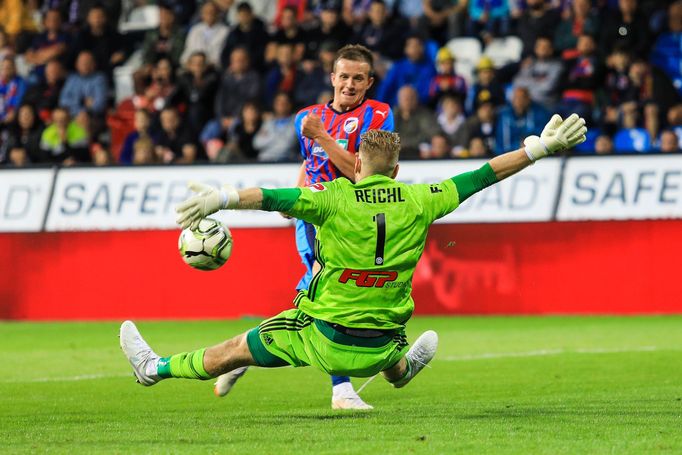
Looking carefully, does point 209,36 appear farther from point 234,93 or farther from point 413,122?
point 413,122

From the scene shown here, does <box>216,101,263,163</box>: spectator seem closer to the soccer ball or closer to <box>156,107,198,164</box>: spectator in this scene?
<box>156,107,198,164</box>: spectator

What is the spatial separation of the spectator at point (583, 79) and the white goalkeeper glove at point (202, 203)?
12.2m

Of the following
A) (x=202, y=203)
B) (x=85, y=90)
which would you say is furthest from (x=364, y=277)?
(x=85, y=90)

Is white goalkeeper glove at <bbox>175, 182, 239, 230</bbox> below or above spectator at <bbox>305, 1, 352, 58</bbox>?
above

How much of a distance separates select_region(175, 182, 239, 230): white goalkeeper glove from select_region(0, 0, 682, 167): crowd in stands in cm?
Answer: 987

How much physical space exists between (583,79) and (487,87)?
1311mm

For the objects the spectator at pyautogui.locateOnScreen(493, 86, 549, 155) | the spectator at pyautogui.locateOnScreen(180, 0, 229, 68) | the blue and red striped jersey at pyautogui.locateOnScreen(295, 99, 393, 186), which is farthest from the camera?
the spectator at pyautogui.locateOnScreen(180, 0, 229, 68)

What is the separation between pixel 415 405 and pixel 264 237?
8402 millimetres

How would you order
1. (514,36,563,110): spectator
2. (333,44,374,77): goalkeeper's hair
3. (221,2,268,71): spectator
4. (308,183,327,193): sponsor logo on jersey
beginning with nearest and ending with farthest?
(308,183,327,193): sponsor logo on jersey
(333,44,374,77): goalkeeper's hair
(514,36,563,110): spectator
(221,2,268,71): spectator

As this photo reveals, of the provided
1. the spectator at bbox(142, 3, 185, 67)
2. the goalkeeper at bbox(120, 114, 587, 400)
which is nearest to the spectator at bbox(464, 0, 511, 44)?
the spectator at bbox(142, 3, 185, 67)

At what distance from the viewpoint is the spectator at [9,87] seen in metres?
22.4

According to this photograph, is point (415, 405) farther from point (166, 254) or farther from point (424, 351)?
point (166, 254)

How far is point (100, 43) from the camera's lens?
76.0ft

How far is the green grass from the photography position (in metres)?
7.11
